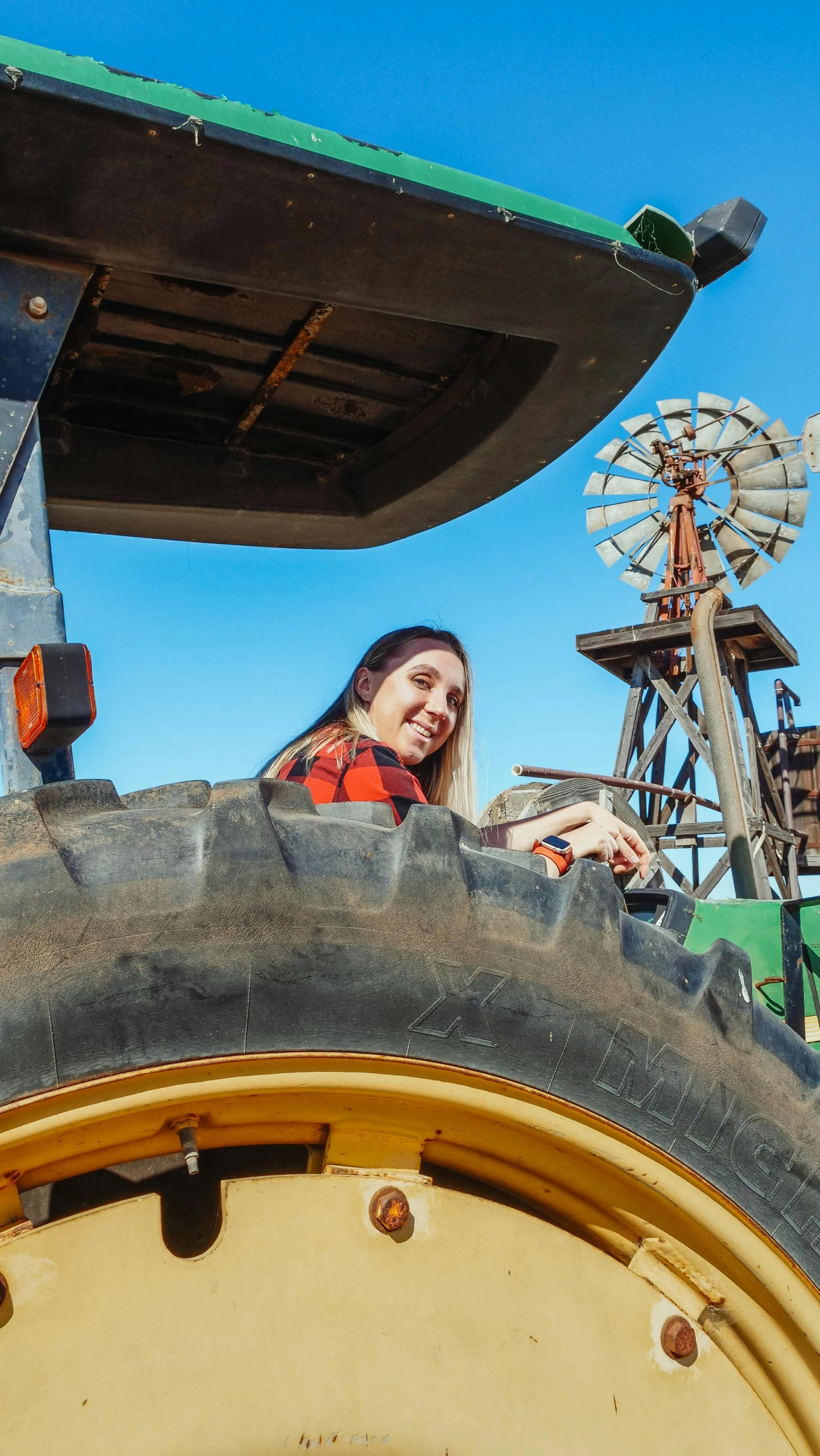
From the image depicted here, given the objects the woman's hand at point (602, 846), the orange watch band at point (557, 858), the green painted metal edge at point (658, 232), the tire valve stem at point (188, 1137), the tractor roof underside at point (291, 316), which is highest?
the green painted metal edge at point (658, 232)

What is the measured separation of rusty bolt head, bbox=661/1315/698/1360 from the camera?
36.4 inches

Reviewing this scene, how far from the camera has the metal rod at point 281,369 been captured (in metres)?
1.51

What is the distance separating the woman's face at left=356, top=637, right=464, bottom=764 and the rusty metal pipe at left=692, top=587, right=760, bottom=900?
7.05m

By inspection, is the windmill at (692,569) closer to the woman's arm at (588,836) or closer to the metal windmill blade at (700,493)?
the metal windmill blade at (700,493)

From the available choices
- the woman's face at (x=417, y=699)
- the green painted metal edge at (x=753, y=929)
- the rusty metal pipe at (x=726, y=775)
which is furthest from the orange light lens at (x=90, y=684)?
the rusty metal pipe at (x=726, y=775)

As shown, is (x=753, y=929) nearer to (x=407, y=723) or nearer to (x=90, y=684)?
(x=407, y=723)

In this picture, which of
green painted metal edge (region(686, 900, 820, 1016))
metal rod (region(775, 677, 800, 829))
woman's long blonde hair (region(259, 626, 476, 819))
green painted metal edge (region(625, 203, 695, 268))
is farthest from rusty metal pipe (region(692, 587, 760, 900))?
green painted metal edge (region(625, 203, 695, 268))

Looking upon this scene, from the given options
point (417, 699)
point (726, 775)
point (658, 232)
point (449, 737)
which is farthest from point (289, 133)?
point (726, 775)

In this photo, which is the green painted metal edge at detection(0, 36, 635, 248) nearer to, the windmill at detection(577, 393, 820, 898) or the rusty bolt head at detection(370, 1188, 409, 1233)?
the rusty bolt head at detection(370, 1188, 409, 1233)

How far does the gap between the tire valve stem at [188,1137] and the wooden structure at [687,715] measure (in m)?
12.7

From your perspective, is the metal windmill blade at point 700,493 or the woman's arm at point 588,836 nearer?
the woman's arm at point 588,836

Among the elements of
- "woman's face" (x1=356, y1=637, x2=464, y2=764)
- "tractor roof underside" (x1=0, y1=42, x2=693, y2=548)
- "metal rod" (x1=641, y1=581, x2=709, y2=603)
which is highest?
"metal rod" (x1=641, y1=581, x2=709, y2=603)

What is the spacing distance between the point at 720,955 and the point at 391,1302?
1.40 feet

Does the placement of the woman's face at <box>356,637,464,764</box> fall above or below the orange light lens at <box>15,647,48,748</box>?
above
